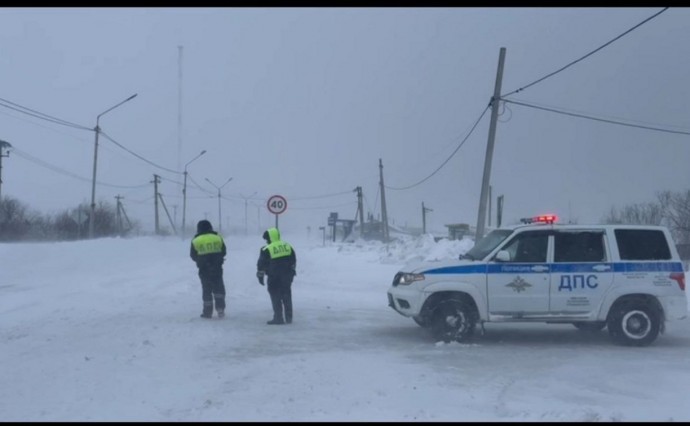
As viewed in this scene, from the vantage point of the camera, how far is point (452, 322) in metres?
13.0

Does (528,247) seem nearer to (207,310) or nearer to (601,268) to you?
(601,268)

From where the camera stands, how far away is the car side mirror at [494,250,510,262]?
13.0 meters

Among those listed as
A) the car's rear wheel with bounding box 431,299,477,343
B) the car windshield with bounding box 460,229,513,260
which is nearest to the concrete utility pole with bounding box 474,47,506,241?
the car windshield with bounding box 460,229,513,260

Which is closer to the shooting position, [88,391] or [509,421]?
[509,421]

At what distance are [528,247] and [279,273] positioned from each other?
4348 millimetres

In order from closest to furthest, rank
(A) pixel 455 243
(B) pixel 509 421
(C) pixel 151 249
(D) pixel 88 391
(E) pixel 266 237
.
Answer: (B) pixel 509 421 < (D) pixel 88 391 < (E) pixel 266 237 < (A) pixel 455 243 < (C) pixel 151 249

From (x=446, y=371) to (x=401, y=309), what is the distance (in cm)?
294

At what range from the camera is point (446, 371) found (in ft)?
34.7

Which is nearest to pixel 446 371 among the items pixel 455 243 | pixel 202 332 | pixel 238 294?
pixel 202 332

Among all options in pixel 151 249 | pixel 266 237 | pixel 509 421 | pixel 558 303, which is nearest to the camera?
pixel 509 421

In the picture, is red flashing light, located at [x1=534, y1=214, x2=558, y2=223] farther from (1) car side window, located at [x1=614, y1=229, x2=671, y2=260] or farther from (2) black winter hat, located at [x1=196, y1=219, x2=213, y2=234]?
(2) black winter hat, located at [x1=196, y1=219, x2=213, y2=234]

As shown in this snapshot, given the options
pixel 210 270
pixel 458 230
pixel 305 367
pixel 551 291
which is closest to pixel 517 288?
pixel 551 291

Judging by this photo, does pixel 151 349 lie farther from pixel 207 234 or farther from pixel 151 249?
pixel 151 249

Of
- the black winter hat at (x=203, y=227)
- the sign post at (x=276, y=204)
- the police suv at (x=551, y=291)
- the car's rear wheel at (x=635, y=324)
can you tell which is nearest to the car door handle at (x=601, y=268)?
the police suv at (x=551, y=291)
